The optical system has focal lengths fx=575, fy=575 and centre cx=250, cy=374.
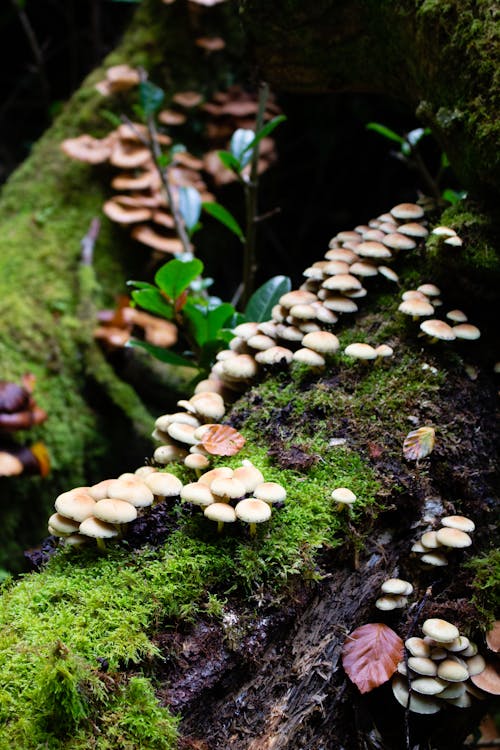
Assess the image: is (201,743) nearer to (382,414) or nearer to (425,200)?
(382,414)

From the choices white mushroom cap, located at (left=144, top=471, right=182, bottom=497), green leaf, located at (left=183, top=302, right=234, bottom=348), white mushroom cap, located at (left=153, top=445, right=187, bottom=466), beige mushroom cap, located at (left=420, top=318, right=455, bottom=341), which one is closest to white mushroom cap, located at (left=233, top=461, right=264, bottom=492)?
white mushroom cap, located at (left=144, top=471, right=182, bottom=497)

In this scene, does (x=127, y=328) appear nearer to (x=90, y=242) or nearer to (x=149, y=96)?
(x=90, y=242)

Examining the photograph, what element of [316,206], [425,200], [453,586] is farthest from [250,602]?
[316,206]

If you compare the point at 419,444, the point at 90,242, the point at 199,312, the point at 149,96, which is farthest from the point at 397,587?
the point at 90,242

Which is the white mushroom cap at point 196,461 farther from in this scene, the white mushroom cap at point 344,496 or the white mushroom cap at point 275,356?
the white mushroom cap at point 275,356

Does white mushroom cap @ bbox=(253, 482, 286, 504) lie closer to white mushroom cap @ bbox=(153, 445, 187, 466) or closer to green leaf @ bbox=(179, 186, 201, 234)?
white mushroom cap @ bbox=(153, 445, 187, 466)

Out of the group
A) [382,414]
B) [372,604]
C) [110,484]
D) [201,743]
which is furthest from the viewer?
[382,414]
